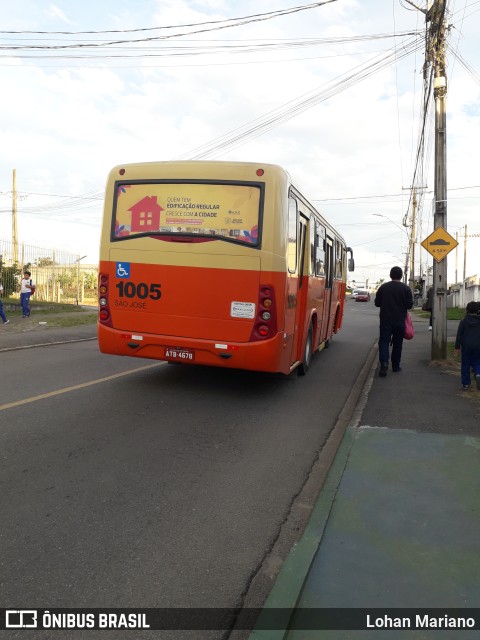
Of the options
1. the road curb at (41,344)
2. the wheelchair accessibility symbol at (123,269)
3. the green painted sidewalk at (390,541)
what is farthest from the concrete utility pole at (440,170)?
the road curb at (41,344)

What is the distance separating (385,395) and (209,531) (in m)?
4.84

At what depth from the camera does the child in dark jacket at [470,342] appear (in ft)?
26.5

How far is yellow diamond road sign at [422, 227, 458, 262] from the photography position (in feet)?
36.2

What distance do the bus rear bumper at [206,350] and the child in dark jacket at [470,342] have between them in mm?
2878

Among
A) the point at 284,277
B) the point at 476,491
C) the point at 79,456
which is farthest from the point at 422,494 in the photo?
the point at 284,277

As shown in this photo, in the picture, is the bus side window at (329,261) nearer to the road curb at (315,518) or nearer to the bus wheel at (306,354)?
the bus wheel at (306,354)

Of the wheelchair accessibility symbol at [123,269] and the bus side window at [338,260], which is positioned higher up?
the bus side window at [338,260]

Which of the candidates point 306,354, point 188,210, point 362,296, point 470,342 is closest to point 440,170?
point 470,342

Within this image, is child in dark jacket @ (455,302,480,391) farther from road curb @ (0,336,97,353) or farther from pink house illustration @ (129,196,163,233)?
road curb @ (0,336,97,353)

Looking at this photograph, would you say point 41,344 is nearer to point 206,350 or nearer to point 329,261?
point 329,261

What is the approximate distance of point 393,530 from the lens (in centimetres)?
356

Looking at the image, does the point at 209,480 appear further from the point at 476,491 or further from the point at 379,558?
Answer: the point at 476,491

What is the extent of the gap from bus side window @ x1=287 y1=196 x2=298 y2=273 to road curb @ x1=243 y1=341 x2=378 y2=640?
211 centimetres

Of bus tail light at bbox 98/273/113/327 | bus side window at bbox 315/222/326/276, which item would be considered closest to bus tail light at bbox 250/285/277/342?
bus tail light at bbox 98/273/113/327
